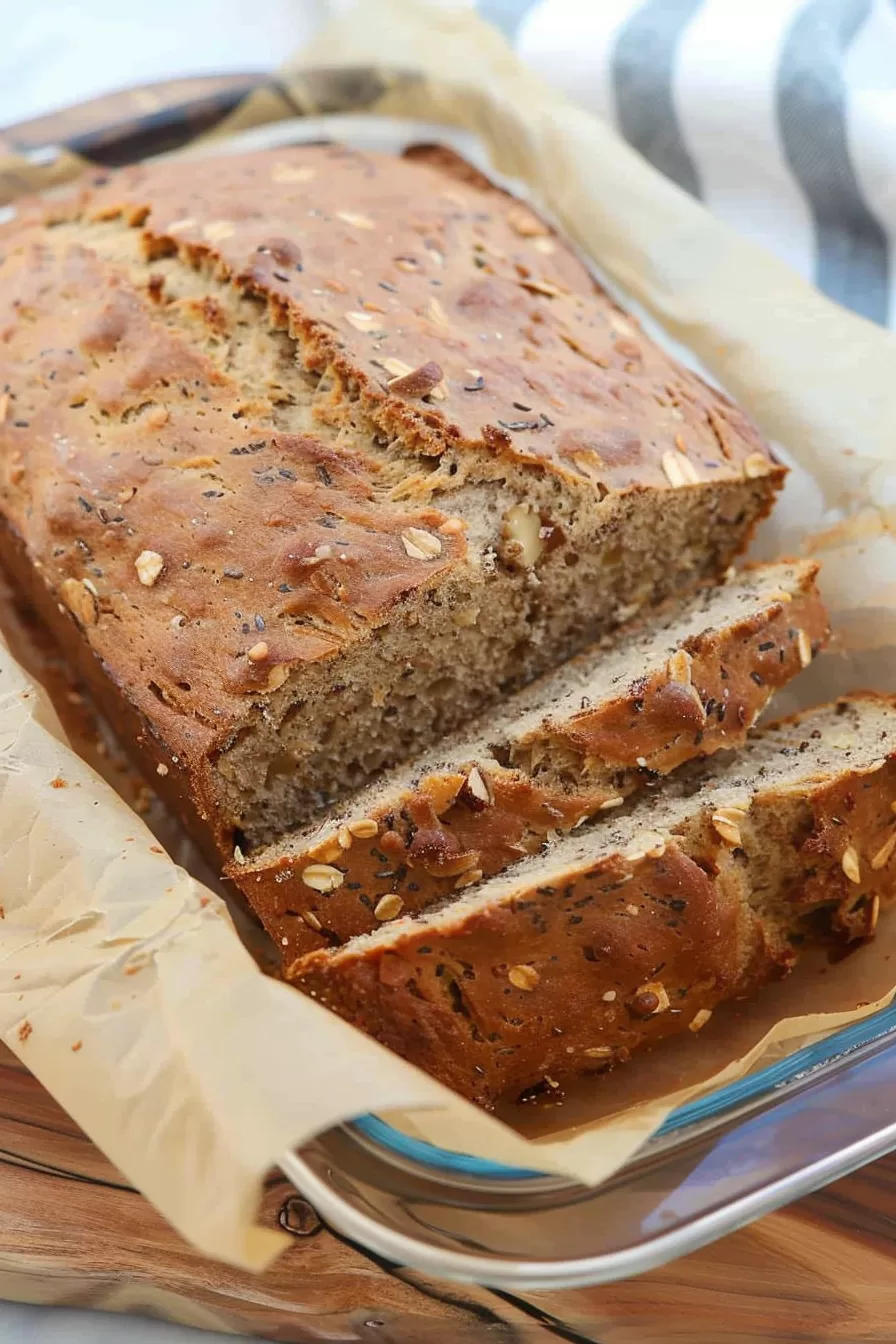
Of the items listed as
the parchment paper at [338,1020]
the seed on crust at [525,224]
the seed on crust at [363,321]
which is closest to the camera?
the parchment paper at [338,1020]

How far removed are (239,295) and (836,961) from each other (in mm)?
1685

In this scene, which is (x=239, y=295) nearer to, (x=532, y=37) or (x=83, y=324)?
(x=83, y=324)

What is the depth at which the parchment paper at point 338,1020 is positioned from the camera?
1.61m

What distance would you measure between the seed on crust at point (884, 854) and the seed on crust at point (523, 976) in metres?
0.63

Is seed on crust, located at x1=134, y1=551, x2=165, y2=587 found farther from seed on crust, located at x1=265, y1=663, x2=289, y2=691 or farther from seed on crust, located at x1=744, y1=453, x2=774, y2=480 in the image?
seed on crust, located at x1=744, y1=453, x2=774, y2=480

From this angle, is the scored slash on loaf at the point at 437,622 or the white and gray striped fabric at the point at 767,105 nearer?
the scored slash on loaf at the point at 437,622

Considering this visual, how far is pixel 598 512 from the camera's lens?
7.39ft

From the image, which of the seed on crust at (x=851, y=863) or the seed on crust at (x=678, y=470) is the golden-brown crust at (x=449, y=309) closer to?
the seed on crust at (x=678, y=470)

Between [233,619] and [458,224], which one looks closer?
[233,619]

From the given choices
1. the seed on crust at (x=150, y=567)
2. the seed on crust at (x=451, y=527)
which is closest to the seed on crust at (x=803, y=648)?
the seed on crust at (x=451, y=527)

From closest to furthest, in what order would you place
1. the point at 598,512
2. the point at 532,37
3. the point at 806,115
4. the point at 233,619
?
the point at 233,619, the point at 598,512, the point at 806,115, the point at 532,37

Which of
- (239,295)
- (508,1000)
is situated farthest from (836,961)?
(239,295)

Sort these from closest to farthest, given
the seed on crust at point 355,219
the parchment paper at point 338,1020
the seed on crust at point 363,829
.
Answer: the parchment paper at point 338,1020 → the seed on crust at point 363,829 → the seed on crust at point 355,219

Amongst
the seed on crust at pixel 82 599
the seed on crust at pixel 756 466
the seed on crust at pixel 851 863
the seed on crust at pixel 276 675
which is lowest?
the seed on crust at pixel 851 863
